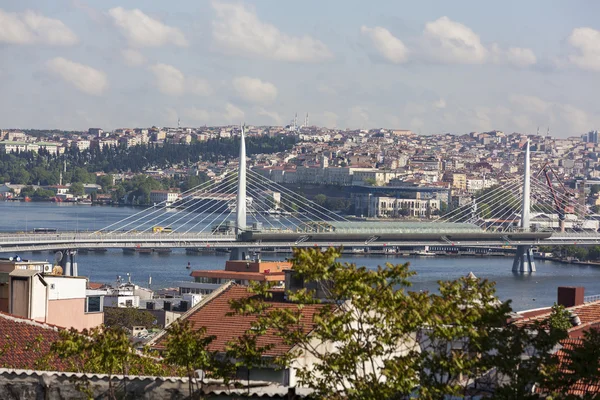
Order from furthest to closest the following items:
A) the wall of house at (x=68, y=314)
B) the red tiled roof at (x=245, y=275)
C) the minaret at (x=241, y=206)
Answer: the minaret at (x=241, y=206) → the red tiled roof at (x=245, y=275) → the wall of house at (x=68, y=314)

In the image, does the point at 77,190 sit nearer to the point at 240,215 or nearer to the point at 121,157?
the point at 121,157

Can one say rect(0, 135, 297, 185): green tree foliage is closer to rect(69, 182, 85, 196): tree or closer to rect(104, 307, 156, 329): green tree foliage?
rect(69, 182, 85, 196): tree

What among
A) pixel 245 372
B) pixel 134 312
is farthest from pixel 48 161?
pixel 245 372

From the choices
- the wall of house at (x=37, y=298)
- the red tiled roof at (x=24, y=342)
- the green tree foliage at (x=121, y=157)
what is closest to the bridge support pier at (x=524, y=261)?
the wall of house at (x=37, y=298)

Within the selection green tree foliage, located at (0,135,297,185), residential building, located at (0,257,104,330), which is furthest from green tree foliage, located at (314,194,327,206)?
residential building, located at (0,257,104,330)

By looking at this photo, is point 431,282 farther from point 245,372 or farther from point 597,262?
point 245,372

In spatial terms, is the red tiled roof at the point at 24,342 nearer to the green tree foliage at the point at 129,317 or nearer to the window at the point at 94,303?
the window at the point at 94,303

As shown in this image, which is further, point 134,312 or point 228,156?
point 228,156
